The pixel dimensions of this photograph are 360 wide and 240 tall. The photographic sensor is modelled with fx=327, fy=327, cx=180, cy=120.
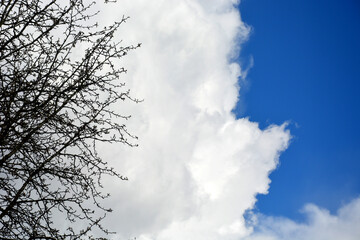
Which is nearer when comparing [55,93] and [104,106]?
[55,93]

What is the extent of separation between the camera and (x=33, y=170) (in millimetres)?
4230

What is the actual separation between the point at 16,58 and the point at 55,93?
3.16ft

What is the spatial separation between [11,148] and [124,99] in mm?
1625

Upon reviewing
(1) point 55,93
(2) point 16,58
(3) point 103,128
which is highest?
(2) point 16,58

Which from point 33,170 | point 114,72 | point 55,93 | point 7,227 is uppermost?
point 114,72

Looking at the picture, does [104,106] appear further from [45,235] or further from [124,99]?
[45,235]

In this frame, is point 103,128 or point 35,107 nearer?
point 35,107

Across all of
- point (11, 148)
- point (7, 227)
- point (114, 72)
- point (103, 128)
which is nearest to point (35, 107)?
point (11, 148)

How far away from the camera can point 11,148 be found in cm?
389

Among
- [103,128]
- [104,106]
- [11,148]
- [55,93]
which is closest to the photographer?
[11,148]

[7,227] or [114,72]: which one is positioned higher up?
[114,72]

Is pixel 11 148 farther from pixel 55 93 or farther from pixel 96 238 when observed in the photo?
pixel 96 238

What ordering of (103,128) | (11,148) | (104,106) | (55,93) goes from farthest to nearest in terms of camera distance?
(104,106) < (103,128) < (55,93) < (11,148)

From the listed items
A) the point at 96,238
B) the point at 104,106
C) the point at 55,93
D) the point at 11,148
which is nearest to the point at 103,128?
the point at 104,106
